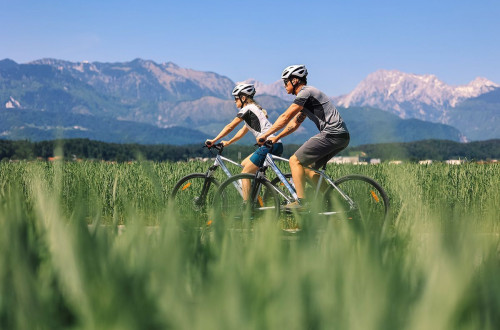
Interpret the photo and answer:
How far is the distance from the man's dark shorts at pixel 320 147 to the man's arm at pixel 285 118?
1.35 feet

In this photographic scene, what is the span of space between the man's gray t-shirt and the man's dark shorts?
0.28ft

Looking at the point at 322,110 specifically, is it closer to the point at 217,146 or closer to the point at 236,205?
the point at 217,146

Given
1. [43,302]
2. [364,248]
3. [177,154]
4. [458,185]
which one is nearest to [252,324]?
[364,248]

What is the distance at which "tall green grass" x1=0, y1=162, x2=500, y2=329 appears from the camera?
79 centimetres

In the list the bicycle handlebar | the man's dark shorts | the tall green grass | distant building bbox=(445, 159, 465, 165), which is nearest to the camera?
the tall green grass

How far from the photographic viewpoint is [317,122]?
7.51 m

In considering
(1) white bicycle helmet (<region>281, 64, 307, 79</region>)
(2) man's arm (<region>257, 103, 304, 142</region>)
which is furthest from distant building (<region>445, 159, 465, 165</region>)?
(2) man's arm (<region>257, 103, 304, 142</region>)

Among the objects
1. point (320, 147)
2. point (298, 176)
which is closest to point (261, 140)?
point (298, 176)

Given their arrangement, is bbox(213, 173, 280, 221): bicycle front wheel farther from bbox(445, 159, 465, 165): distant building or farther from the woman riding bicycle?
bbox(445, 159, 465, 165): distant building

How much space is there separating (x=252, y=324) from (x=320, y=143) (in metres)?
6.70

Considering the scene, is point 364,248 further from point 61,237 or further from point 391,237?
point 61,237

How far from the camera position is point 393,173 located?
139 centimetres

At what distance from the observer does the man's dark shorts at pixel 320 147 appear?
7.33m

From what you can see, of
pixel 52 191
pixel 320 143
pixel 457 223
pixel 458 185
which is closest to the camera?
pixel 457 223
